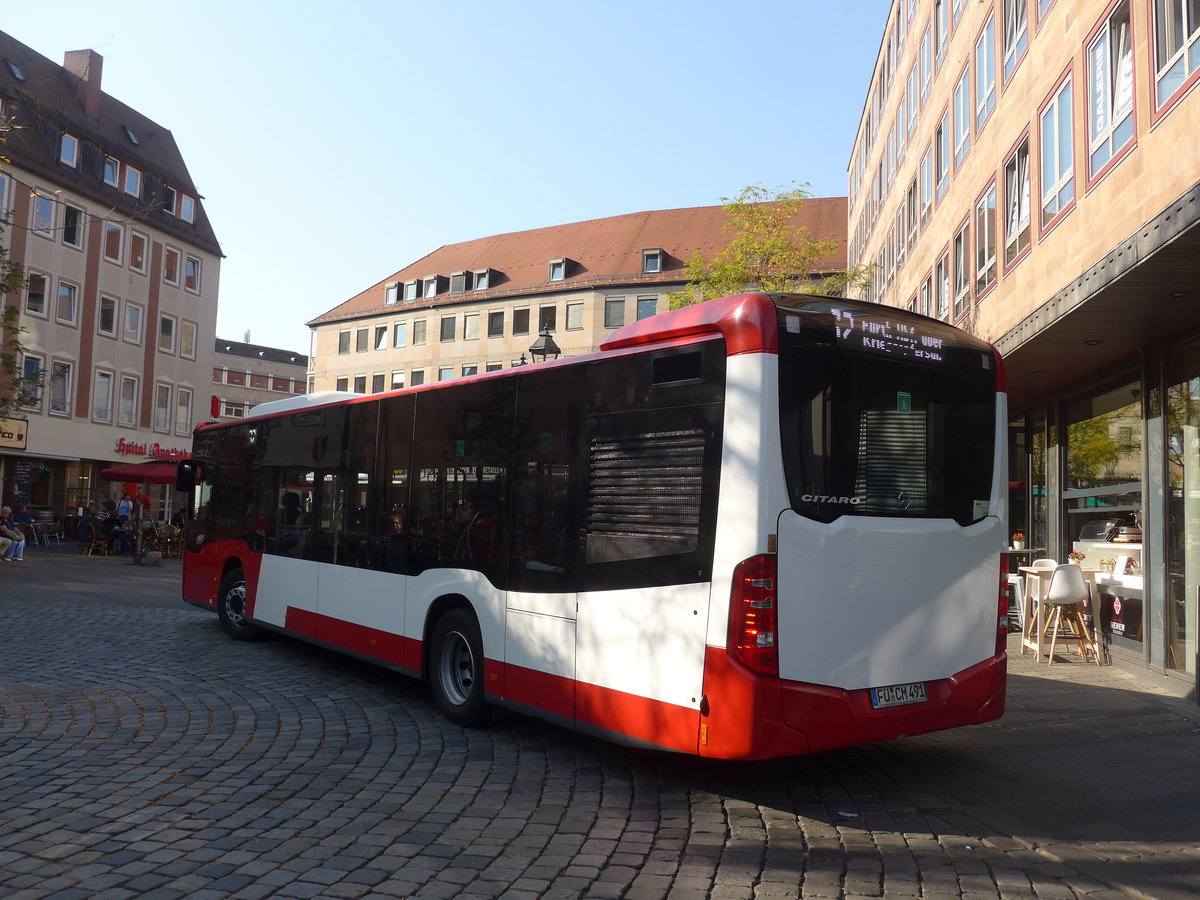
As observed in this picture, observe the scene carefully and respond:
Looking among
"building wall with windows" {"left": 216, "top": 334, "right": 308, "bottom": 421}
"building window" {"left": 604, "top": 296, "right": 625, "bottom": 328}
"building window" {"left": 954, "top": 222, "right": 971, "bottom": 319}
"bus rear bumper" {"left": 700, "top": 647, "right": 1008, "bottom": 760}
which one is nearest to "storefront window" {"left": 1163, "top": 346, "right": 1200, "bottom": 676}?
"bus rear bumper" {"left": 700, "top": 647, "right": 1008, "bottom": 760}

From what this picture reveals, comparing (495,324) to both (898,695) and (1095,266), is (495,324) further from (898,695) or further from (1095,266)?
(898,695)

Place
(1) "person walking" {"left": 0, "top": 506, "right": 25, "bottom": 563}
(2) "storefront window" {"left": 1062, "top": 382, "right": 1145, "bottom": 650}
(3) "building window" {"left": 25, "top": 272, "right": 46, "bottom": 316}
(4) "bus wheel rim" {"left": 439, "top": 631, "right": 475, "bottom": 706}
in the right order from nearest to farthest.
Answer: (4) "bus wheel rim" {"left": 439, "top": 631, "right": 475, "bottom": 706}
(2) "storefront window" {"left": 1062, "top": 382, "right": 1145, "bottom": 650}
(1) "person walking" {"left": 0, "top": 506, "right": 25, "bottom": 563}
(3) "building window" {"left": 25, "top": 272, "right": 46, "bottom": 316}

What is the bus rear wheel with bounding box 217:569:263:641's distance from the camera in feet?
40.7

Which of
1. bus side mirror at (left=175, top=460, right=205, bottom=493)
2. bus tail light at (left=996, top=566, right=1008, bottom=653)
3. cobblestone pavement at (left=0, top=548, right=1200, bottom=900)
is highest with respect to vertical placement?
bus side mirror at (left=175, top=460, right=205, bottom=493)

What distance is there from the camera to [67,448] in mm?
41875

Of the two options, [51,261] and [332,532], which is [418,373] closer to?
[51,261]

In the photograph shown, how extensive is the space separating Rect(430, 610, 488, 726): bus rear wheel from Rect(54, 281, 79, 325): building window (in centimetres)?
3888

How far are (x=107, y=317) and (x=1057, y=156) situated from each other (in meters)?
40.7

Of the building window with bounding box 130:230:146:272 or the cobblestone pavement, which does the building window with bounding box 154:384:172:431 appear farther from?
the cobblestone pavement

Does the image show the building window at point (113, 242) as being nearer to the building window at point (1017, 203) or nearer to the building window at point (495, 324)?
the building window at point (495, 324)

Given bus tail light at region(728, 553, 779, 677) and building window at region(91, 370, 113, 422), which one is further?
building window at region(91, 370, 113, 422)

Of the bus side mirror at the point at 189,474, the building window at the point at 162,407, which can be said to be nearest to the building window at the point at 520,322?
the building window at the point at 162,407

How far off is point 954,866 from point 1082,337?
7.60 m

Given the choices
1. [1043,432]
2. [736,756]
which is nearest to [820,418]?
[736,756]
